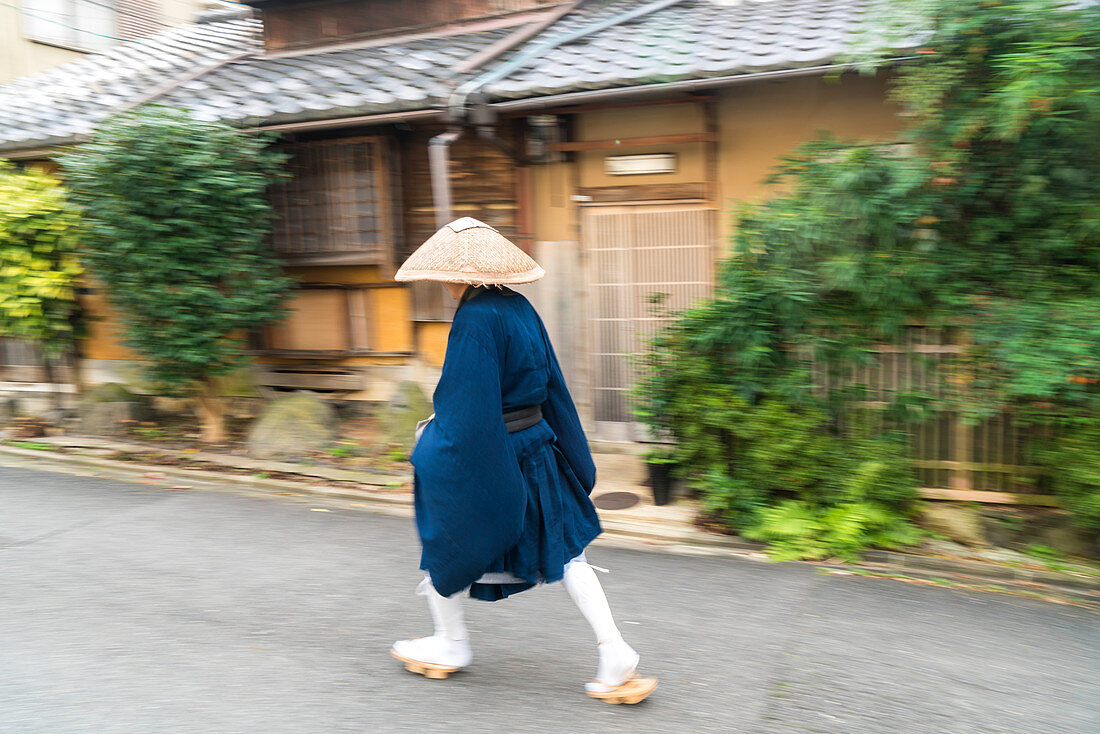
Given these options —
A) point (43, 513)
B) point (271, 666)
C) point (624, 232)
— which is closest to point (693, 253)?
point (624, 232)

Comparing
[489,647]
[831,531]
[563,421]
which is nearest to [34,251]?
[489,647]

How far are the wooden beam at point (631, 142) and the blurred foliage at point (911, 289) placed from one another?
5.53 feet

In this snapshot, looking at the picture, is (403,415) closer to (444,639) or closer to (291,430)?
(291,430)

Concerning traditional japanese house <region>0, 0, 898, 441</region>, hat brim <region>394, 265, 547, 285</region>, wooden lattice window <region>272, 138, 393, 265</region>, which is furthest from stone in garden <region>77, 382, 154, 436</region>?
hat brim <region>394, 265, 547, 285</region>

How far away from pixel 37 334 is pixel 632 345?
6.04 meters

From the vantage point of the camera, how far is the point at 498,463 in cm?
315

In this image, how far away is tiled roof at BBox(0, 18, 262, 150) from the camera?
8.48 meters

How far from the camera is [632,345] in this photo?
7488mm

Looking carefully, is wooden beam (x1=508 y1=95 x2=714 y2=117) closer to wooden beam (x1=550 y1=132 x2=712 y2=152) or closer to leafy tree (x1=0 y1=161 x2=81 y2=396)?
wooden beam (x1=550 y1=132 x2=712 y2=152)

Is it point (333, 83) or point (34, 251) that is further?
point (34, 251)

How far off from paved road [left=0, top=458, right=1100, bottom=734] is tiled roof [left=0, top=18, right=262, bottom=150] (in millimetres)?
4907

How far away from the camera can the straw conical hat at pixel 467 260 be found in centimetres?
321

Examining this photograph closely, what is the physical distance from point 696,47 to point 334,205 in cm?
376

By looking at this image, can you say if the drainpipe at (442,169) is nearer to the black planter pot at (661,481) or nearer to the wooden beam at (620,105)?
the wooden beam at (620,105)
